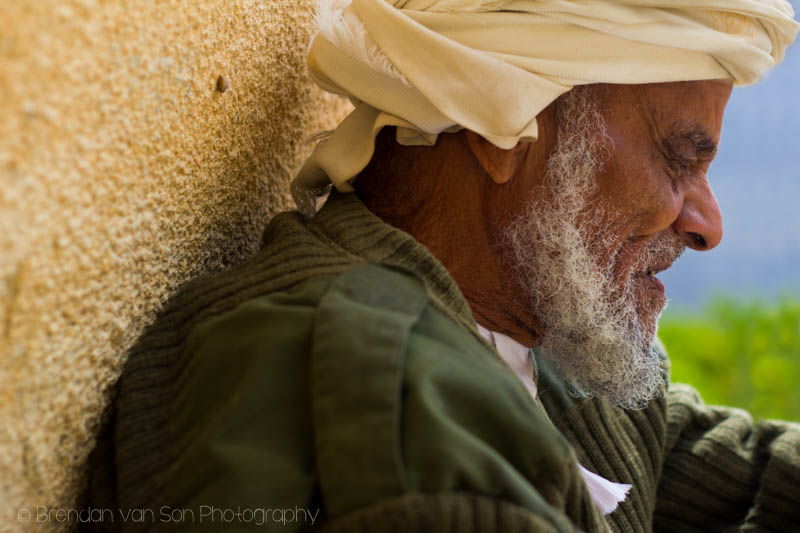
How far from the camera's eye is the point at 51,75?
0.71 meters

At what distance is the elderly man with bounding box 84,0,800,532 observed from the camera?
0.75 meters

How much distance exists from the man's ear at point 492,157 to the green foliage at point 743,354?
204cm

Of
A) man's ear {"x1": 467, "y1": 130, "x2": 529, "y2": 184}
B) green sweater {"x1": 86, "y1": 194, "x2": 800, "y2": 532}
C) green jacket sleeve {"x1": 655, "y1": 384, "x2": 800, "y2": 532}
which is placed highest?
man's ear {"x1": 467, "y1": 130, "x2": 529, "y2": 184}

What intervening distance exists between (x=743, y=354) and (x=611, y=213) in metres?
2.07

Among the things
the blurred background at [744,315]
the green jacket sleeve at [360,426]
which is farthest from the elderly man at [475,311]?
the blurred background at [744,315]

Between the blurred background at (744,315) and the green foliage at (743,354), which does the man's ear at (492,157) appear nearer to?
the blurred background at (744,315)

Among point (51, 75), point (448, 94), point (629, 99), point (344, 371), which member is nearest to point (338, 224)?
point (448, 94)

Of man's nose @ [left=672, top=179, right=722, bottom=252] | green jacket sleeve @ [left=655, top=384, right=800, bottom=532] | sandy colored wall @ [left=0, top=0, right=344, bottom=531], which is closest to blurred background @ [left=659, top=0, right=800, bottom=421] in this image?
green jacket sleeve @ [left=655, top=384, right=800, bottom=532]

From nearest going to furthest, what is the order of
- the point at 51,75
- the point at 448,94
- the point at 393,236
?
the point at 51,75
the point at 393,236
the point at 448,94

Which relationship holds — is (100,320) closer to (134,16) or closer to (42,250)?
(42,250)

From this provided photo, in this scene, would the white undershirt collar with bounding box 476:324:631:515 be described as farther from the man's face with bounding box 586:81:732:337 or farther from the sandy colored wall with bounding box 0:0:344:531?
the sandy colored wall with bounding box 0:0:344:531

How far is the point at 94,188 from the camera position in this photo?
2.66 ft

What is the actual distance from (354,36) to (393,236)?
1.30 feet

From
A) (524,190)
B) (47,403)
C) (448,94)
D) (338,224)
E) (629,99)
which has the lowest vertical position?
(47,403)
